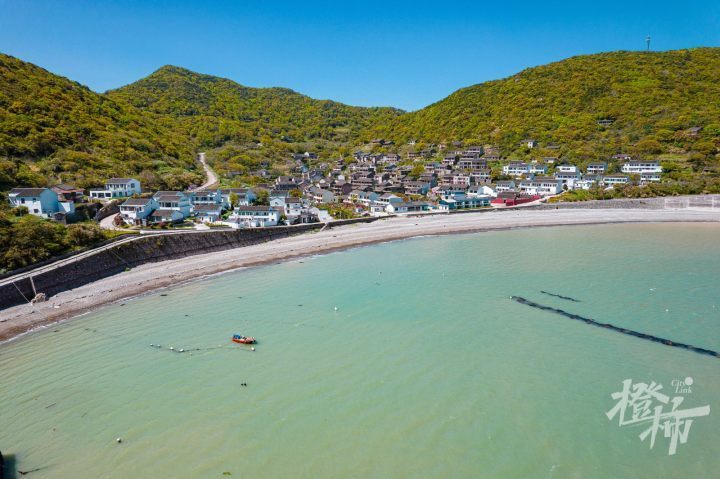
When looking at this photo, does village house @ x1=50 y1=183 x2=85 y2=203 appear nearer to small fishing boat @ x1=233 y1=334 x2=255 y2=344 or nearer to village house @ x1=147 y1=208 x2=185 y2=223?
village house @ x1=147 y1=208 x2=185 y2=223

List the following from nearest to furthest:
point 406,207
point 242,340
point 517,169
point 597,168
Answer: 1. point 242,340
2. point 406,207
3. point 597,168
4. point 517,169

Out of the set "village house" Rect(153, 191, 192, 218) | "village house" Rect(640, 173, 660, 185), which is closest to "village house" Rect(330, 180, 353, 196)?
"village house" Rect(153, 191, 192, 218)

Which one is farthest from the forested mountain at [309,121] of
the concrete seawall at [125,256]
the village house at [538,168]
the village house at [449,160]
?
the concrete seawall at [125,256]

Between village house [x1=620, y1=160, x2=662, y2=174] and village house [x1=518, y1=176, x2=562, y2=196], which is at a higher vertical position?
village house [x1=620, y1=160, x2=662, y2=174]

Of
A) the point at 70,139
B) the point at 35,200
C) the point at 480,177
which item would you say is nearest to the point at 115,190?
the point at 35,200

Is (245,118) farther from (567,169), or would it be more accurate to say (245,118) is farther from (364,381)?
(364,381)

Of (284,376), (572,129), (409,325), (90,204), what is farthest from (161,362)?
(572,129)
